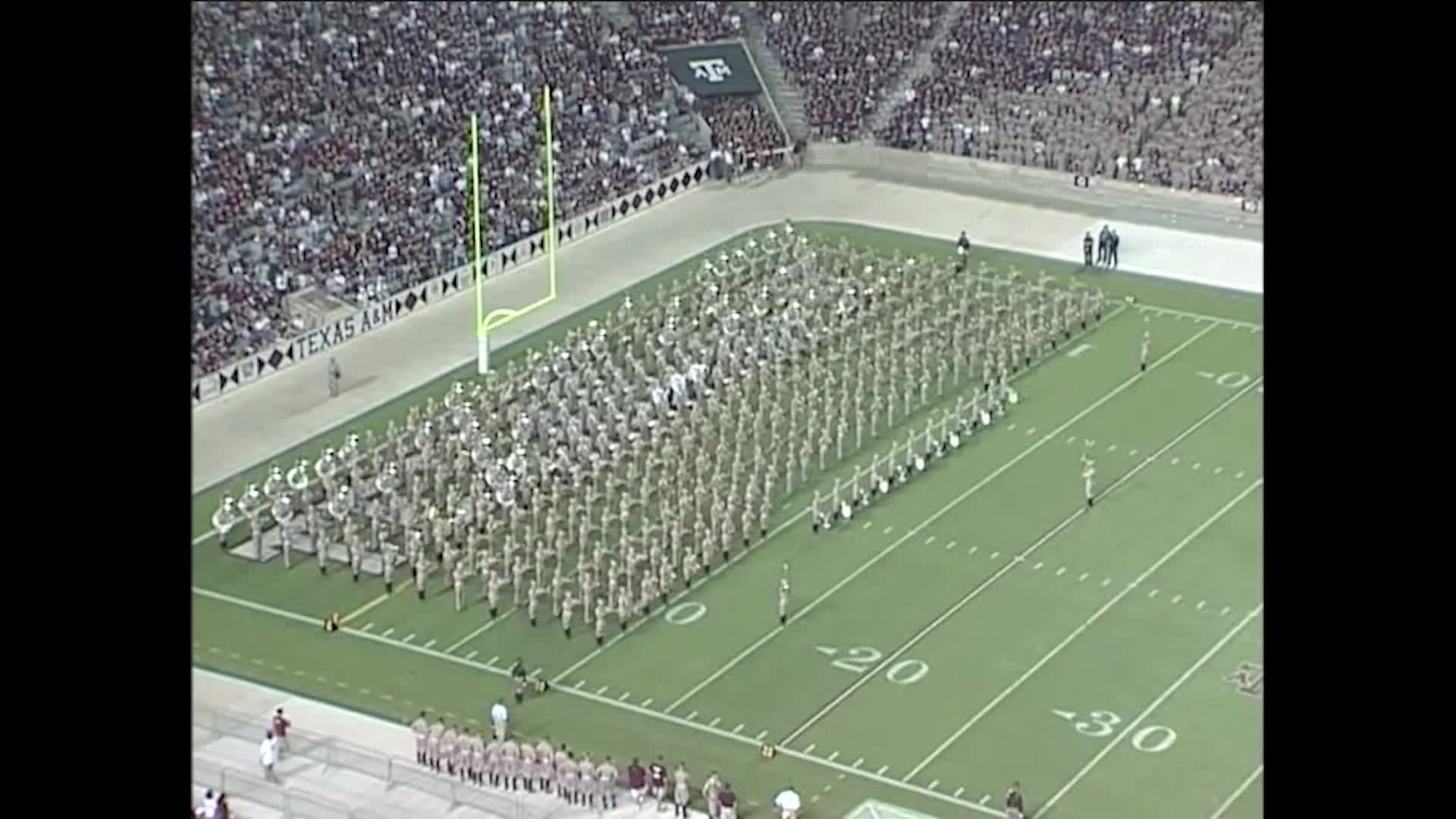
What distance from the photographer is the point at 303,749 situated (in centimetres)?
2664

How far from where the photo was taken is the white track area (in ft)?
121

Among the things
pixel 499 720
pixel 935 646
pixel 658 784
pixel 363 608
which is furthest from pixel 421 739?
pixel 935 646

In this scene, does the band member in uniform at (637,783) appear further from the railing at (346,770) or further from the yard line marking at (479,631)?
the yard line marking at (479,631)

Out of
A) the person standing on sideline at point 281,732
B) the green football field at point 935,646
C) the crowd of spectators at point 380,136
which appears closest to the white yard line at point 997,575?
the green football field at point 935,646

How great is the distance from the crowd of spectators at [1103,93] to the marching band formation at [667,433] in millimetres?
7541

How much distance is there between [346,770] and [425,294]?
16.7 metres

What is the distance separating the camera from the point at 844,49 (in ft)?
180

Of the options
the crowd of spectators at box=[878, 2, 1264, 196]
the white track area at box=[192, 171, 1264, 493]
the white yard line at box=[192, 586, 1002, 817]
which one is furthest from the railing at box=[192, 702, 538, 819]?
the crowd of spectators at box=[878, 2, 1264, 196]

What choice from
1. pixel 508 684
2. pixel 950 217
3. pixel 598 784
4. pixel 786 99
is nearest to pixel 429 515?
pixel 508 684

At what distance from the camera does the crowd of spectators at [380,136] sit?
42.5m

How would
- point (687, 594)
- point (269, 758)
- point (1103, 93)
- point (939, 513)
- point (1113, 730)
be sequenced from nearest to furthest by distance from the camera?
point (269, 758) < point (1113, 730) < point (687, 594) < point (939, 513) < point (1103, 93)

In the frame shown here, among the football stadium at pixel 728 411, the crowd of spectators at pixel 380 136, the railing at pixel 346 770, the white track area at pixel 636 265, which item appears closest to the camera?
the railing at pixel 346 770

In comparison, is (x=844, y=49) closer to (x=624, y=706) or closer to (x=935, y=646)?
(x=935, y=646)
